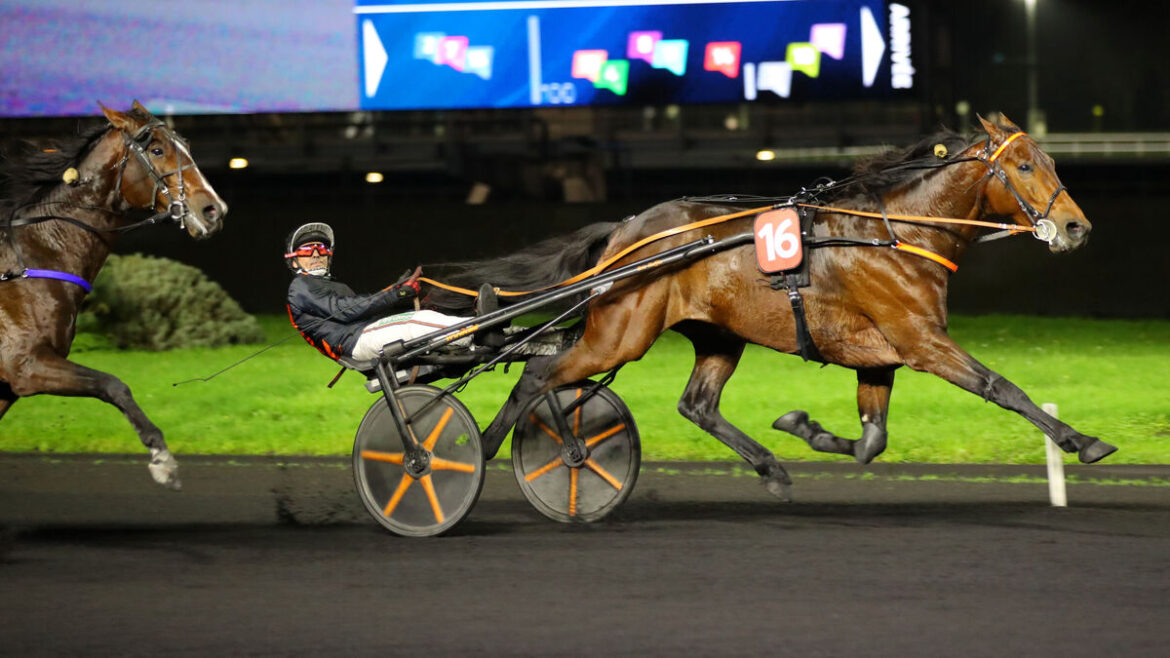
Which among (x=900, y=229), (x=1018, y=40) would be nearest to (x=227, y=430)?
(x=900, y=229)

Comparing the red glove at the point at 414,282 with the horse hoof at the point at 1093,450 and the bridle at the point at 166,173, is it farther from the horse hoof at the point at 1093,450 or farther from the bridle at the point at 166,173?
the horse hoof at the point at 1093,450

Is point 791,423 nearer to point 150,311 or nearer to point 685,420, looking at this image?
point 685,420

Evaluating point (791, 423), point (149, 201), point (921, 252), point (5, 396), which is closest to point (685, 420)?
point (791, 423)

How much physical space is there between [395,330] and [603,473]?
116 cm

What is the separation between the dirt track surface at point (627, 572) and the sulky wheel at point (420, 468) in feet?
0.45

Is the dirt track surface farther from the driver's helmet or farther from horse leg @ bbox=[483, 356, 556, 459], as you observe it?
the driver's helmet

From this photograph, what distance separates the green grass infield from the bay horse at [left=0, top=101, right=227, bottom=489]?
2757 millimetres

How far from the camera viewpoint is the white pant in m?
6.81

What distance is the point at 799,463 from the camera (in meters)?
8.56

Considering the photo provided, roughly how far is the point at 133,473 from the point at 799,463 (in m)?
3.86

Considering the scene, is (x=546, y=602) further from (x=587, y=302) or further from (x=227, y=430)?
(x=227, y=430)

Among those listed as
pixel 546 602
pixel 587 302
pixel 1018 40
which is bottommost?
pixel 546 602

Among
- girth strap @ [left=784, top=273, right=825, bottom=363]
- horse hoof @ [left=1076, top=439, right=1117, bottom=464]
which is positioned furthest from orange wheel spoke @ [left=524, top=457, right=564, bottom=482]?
horse hoof @ [left=1076, top=439, right=1117, bottom=464]

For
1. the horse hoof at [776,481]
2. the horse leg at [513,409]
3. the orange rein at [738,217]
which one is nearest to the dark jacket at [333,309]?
the orange rein at [738,217]
